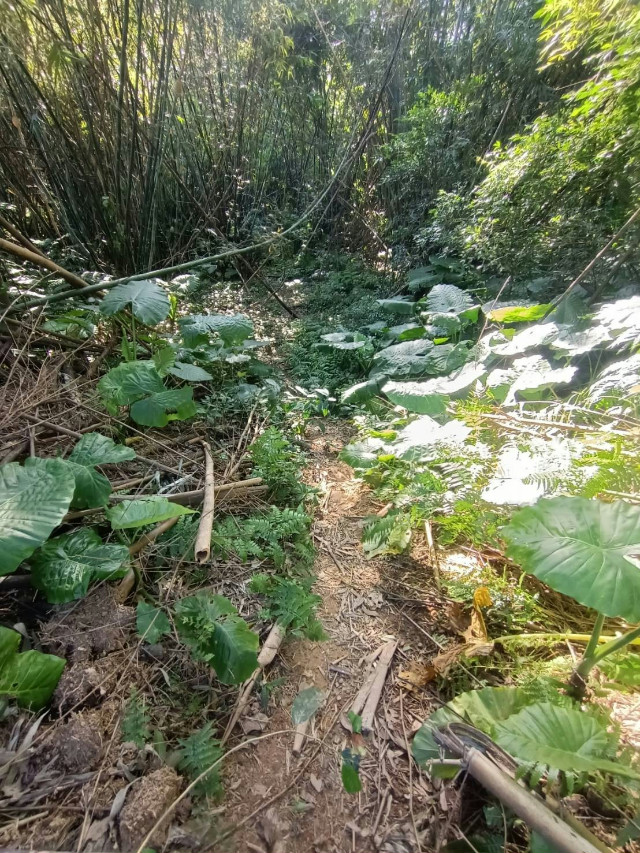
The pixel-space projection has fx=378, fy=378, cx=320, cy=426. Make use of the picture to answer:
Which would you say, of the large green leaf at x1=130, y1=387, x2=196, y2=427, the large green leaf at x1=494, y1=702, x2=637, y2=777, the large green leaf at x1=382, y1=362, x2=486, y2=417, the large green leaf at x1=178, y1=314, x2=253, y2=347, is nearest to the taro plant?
the large green leaf at x1=494, y1=702, x2=637, y2=777

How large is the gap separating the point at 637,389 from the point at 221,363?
1.83 meters

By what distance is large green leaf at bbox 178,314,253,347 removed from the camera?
1983 millimetres

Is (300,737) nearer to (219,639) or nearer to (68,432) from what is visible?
(219,639)

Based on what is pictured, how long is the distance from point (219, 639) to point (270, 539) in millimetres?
408

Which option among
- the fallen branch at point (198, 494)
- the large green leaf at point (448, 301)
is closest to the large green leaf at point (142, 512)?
the fallen branch at point (198, 494)

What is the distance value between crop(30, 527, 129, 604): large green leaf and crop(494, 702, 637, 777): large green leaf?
886mm

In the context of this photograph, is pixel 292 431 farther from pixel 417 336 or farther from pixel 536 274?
pixel 536 274

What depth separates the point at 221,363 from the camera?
2125 millimetres

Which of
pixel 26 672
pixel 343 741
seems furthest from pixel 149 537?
pixel 343 741

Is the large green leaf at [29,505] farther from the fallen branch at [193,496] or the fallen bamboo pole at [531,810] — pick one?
the fallen bamboo pole at [531,810]

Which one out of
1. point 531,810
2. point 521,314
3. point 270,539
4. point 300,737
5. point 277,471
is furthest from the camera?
point 521,314

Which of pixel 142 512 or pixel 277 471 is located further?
pixel 277 471

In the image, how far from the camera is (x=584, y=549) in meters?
0.75

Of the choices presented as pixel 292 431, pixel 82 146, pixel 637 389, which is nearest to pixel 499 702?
pixel 637 389
